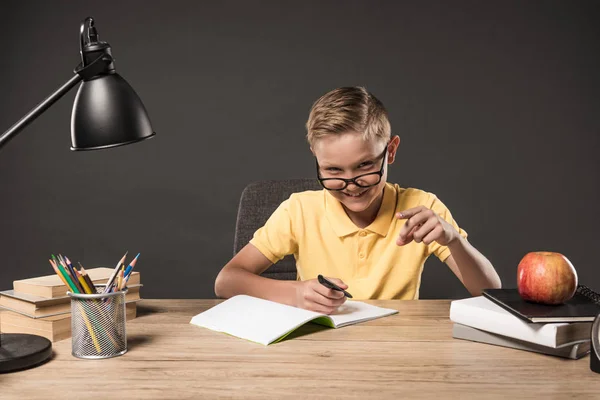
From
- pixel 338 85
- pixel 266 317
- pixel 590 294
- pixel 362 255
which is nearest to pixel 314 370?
pixel 266 317

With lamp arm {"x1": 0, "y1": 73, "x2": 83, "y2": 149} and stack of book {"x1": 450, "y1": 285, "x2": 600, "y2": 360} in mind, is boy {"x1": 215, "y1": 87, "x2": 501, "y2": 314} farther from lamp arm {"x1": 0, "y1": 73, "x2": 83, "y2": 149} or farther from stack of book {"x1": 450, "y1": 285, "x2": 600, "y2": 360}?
lamp arm {"x1": 0, "y1": 73, "x2": 83, "y2": 149}

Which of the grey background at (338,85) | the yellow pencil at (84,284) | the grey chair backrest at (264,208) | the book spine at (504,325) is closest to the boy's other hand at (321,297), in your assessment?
the book spine at (504,325)

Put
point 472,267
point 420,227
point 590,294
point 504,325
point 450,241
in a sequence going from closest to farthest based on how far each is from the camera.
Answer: point 504,325 → point 590,294 → point 420,227 → point 450,241 → point 472,267

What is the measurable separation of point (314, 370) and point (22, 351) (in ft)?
1.65

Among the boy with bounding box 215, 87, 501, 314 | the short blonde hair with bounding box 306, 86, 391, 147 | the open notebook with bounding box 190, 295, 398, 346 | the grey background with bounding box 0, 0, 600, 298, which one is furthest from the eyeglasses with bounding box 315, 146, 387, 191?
the grey background with bounding box 0, 0, 600, 298

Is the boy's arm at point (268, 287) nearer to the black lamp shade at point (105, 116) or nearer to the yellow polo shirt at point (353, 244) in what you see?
the yellow polo shirt at point (353, 244)

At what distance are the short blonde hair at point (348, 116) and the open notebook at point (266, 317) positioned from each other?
1.70ft

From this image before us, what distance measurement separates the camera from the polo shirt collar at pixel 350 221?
6.00ft

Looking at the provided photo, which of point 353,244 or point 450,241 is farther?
point 353,244

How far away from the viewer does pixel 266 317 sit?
4.10 ft

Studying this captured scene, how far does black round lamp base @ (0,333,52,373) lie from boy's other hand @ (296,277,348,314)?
1.78 feet

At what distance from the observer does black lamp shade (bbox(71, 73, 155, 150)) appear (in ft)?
3.43

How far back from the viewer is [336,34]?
299 cm

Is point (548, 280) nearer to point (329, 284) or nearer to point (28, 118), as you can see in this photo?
point (329, 284)
